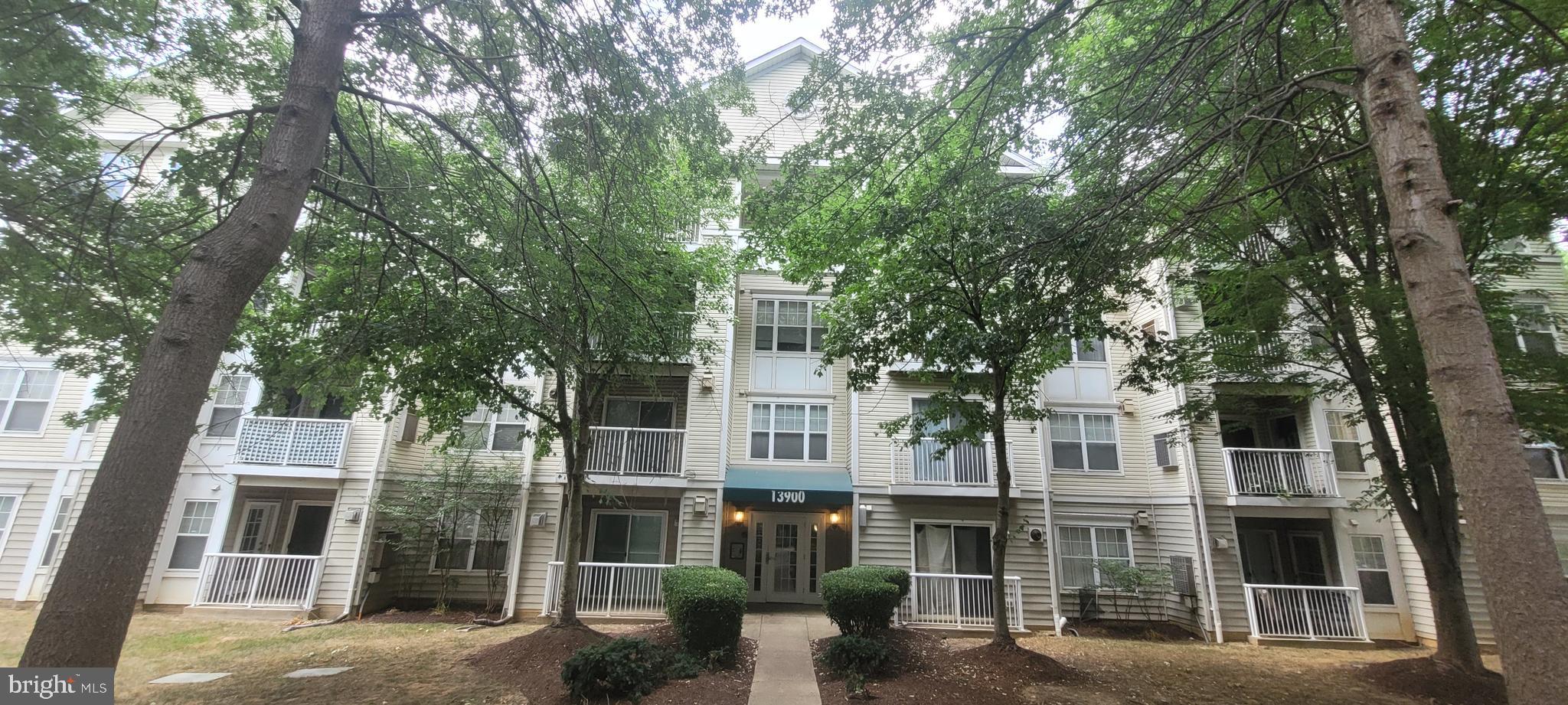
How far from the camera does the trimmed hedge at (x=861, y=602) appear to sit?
26.0 feet

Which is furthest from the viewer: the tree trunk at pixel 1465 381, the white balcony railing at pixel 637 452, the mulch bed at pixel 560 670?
the white balcony railing at pixel 637 452

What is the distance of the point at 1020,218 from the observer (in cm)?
609

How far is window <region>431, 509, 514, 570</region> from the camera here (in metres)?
11.6

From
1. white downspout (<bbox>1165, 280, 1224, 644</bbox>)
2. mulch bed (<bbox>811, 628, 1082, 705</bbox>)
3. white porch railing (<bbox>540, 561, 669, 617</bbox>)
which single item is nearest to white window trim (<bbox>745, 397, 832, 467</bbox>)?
white porch railing (<bbox>540, 561, 669, 617</bbox>)

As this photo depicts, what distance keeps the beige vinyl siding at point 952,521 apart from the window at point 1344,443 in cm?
609

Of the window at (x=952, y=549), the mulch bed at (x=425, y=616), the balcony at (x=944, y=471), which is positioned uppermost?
the balcony at (x=944, y=471)

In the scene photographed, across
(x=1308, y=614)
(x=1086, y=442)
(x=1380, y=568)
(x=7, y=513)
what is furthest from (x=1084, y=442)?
(x=7, y=513)

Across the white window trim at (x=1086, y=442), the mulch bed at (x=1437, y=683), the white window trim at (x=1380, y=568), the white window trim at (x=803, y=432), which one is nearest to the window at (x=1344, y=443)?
the white window trim at (x=1380, y=568)

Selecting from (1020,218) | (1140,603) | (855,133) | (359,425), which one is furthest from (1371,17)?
(359,425)

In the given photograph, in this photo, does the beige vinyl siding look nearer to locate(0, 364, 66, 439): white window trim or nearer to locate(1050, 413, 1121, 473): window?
locate(1050, 413, 1121, 473): window

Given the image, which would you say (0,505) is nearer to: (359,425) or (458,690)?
(359,425)

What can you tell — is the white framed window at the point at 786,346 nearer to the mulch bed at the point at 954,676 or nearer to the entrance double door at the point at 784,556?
the entrance double door at the point at 784,556

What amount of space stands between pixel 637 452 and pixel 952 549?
674 cm

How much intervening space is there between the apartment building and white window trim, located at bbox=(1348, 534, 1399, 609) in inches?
2.0
